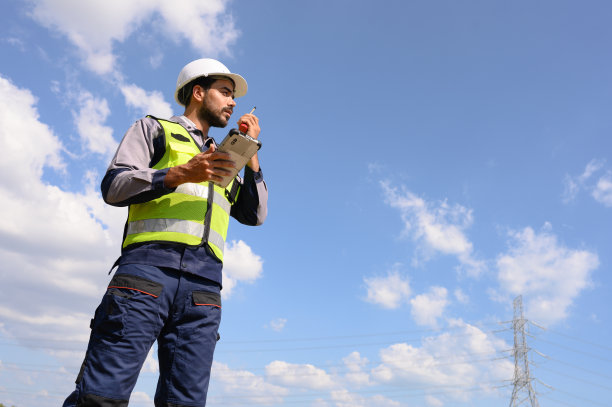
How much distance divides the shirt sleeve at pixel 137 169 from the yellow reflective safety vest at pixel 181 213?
0.10 metres

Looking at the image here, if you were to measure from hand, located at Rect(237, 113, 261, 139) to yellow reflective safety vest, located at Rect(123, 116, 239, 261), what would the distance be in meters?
0.51

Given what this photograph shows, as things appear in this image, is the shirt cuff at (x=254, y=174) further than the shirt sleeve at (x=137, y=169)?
Yes

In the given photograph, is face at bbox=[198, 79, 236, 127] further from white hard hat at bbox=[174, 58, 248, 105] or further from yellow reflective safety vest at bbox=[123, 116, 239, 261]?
yellow reflective safety vest at bbox=[123, 116, 239, 261]

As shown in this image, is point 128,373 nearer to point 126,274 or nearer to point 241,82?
point 126,274

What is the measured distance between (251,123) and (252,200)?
0.85 meters

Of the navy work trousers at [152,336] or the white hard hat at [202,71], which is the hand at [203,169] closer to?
the navy work trousers at [152,336]

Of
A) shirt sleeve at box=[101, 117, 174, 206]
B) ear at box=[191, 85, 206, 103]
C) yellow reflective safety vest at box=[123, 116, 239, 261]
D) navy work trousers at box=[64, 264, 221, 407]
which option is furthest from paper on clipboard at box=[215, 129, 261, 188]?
ear at box=[191, 85, 206, 103]

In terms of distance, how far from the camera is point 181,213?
373cm

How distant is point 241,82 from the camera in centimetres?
496

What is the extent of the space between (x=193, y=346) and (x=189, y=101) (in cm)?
244

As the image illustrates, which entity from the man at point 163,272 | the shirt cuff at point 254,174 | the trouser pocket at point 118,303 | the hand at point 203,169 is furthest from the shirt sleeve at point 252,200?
the trouser pocket at point 118,303

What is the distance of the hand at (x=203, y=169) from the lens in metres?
3.34

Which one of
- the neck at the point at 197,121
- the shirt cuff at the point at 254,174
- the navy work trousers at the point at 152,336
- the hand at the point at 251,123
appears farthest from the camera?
the neck at the point at 197,121

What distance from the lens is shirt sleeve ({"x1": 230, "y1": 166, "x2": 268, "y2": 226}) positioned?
4441 mm
